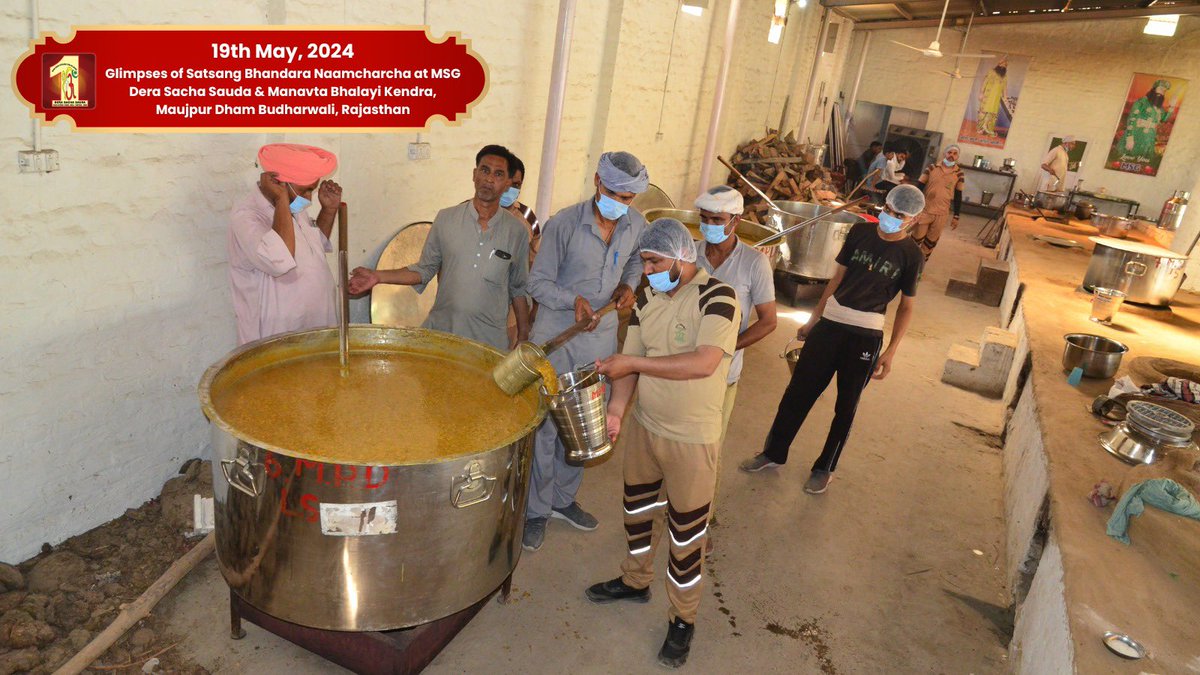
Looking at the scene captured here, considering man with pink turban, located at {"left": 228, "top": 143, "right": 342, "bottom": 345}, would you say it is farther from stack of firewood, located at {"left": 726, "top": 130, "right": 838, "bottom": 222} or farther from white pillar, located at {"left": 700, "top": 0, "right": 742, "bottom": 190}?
stack of firewood, located at {"left": 726, "top": 130, "right": 838, "bottom": 222}

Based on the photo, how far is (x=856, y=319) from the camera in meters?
4.58

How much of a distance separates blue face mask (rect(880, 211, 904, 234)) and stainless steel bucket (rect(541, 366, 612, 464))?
2368 millimetres

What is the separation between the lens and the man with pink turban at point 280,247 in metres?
3.14

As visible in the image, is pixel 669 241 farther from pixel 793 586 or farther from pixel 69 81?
pixel 69 81

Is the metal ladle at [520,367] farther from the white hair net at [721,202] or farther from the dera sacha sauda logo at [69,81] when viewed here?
the dera sacha sauda logo at [69,81]

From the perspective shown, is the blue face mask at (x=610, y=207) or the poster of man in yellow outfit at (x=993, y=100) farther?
the poster of man in yellow outfit at (x=993, y=100)

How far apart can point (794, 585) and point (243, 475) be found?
2823mm

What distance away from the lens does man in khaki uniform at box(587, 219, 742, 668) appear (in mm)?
2971

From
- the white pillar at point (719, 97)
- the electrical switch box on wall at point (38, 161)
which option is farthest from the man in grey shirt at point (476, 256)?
the white pillar at point (719, 97)

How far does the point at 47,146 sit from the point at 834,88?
62.1 feet

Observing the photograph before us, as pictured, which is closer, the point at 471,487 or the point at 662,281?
the point at 471,487

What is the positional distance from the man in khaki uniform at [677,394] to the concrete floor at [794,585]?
452 mm

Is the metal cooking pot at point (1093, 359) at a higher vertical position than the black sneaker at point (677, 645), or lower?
higher
